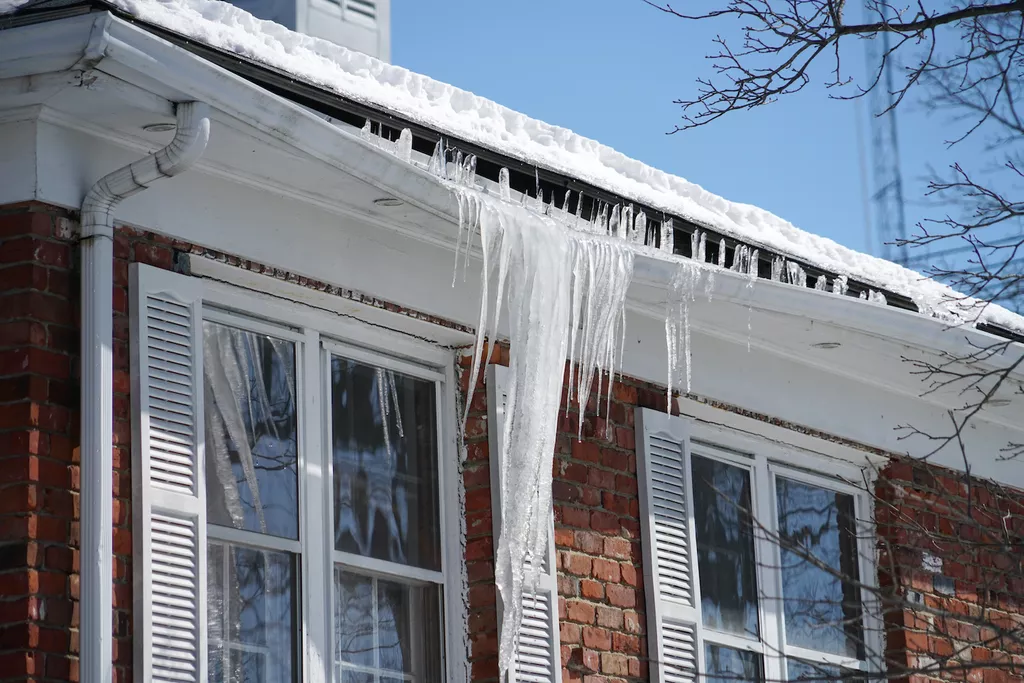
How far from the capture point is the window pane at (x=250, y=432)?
514cm

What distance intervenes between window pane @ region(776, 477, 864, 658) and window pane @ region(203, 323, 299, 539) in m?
2.64

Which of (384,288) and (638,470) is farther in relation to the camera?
(638,470)

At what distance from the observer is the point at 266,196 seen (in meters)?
5.40

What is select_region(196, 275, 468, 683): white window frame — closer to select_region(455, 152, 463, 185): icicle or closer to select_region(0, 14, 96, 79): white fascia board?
select_region(455, 152, 463, 185): icicle

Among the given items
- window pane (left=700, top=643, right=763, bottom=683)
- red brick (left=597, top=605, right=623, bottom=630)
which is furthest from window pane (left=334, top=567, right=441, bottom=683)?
window pane (left=700, top=643, right=763, bottom=683)

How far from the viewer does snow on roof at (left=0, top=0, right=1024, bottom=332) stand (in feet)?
17.6

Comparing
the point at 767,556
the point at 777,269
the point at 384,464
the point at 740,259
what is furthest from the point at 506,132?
the point at 767,556

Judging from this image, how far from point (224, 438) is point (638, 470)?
76.9 inches

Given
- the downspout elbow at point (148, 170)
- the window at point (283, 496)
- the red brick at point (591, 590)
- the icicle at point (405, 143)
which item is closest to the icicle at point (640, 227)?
the window at point (283, 496)

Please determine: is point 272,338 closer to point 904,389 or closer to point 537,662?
point 537,662

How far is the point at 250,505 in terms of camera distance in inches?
204

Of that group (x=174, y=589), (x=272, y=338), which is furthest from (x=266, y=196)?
(x=174, y=589)

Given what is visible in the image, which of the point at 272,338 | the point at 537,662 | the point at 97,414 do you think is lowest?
the point at 537,662

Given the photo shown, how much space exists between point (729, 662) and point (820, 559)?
2.86 feet
